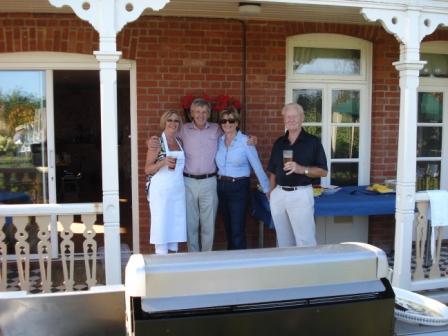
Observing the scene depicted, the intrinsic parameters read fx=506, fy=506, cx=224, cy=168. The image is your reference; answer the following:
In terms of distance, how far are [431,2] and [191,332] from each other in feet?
12.5

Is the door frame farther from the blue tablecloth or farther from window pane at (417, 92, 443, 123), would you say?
window pane at (417, 92, 443, 123)

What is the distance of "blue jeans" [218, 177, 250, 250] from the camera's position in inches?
189

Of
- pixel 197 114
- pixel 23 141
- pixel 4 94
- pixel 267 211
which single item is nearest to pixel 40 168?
pixel 23 141

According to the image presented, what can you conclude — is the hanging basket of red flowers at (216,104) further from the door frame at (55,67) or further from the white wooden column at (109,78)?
the white wooden column at (109,78)

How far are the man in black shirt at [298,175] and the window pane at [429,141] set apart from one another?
2721mm

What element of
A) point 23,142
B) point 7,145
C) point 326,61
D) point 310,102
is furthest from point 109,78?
point 326,61

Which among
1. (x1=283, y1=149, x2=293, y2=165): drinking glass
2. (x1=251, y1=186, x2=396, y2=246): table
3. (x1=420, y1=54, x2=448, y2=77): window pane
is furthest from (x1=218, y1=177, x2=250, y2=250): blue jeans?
(x1=420, y1=54, x2=448, y2=77): window pane

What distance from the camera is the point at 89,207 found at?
409 centimetres

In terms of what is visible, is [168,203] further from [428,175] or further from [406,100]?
[428,175]

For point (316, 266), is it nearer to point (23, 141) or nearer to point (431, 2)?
point (431, 2)

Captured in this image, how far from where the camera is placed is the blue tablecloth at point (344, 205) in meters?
5.09

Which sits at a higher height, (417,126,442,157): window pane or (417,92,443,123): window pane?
(417,92,443,123): window pane

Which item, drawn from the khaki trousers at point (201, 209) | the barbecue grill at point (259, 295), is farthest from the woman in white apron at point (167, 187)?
the barbecue grill at point (259, 295)

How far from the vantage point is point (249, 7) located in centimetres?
491
